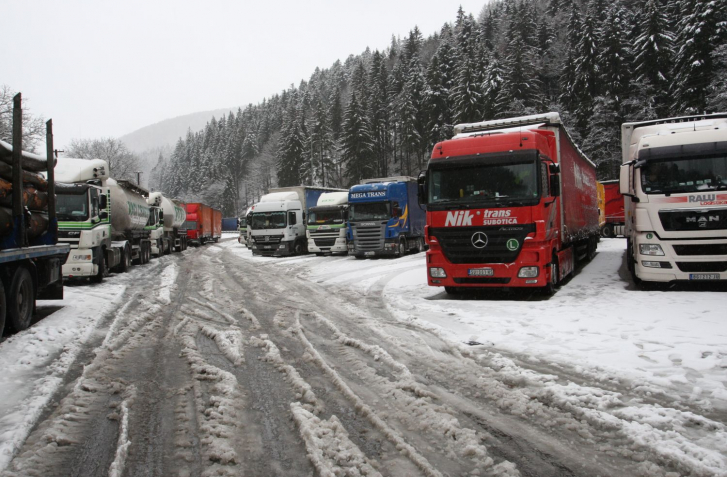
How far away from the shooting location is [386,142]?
71.1 meters

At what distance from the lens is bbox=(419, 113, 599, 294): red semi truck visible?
967 cm

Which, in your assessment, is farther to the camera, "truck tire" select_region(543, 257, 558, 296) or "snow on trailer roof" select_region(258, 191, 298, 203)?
"snow on trailer roof" select_region(258, 191, 298, 203)

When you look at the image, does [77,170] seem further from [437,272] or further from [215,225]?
[215,225]

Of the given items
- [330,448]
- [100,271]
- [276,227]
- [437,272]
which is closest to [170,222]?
[276,227]

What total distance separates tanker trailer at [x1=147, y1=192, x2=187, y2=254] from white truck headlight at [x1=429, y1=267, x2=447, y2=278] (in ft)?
67.4

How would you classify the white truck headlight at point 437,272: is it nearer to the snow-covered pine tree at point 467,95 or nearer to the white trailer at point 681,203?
the white trailer at point 681,203

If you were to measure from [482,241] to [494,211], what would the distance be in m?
0.62

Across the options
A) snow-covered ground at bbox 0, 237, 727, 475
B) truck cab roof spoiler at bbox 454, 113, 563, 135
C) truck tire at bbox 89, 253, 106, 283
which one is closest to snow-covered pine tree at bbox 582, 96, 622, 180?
snow-covered ground at bbox 0, 237, 727, 475

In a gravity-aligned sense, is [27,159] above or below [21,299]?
above

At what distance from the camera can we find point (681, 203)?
397 inches

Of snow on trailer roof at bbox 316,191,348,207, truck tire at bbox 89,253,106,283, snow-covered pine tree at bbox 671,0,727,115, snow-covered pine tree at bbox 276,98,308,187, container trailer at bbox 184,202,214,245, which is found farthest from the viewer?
snow-covered pine tree at bbox 276,98,308,187

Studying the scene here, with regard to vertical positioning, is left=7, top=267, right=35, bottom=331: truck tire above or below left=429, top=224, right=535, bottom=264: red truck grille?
below

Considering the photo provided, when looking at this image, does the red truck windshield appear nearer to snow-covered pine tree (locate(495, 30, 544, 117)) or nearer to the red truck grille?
the red truck grille

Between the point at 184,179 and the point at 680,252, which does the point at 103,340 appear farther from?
the point at 184,179
